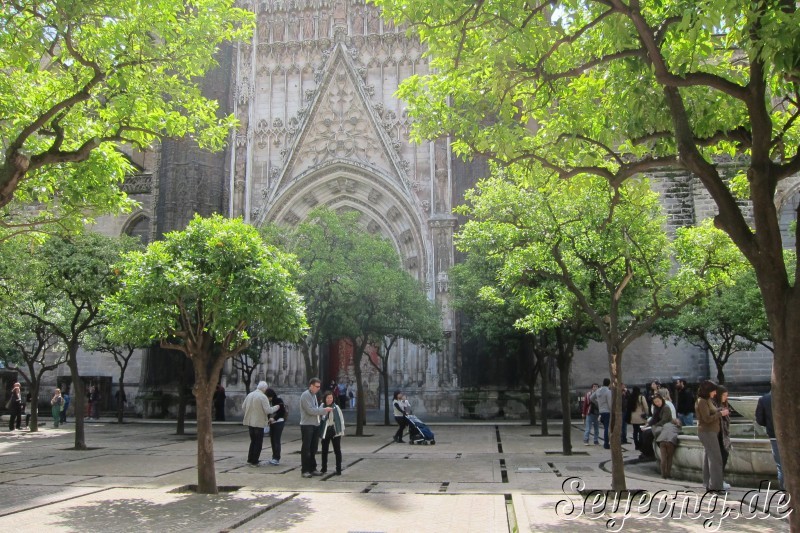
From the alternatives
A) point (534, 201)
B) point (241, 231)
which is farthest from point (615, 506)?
point (241, 231)

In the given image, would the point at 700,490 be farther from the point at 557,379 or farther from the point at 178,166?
the point at 178,166

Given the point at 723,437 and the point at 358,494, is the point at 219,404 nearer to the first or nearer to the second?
the point at 358,494

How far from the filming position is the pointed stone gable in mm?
28453

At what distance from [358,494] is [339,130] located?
21.1 m

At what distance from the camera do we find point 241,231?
33.2 ft

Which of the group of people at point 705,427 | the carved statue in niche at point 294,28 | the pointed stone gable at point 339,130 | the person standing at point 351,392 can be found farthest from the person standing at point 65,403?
the group of people at point 705,427

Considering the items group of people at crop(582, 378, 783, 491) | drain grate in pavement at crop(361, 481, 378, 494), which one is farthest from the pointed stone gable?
drain grate in pavement at crop(361, 481, 378, 494)

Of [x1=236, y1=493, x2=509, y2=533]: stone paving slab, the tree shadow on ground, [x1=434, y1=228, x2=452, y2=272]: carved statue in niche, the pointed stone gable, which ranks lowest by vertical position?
[x1=236, y1=493, x2=509, y2=533]: stone paving slab

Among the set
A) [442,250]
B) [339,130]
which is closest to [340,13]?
[339,130]

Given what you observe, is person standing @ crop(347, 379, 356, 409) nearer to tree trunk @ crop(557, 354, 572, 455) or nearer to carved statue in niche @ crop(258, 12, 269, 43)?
tree trunk @ crop(557, 354, 572, 455)

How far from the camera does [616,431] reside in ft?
31.1

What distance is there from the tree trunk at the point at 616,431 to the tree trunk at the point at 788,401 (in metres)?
4.72

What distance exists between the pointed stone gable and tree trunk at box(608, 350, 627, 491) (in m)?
19.2

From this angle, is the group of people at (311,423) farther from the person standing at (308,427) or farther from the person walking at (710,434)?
the person walking at (710,434)
